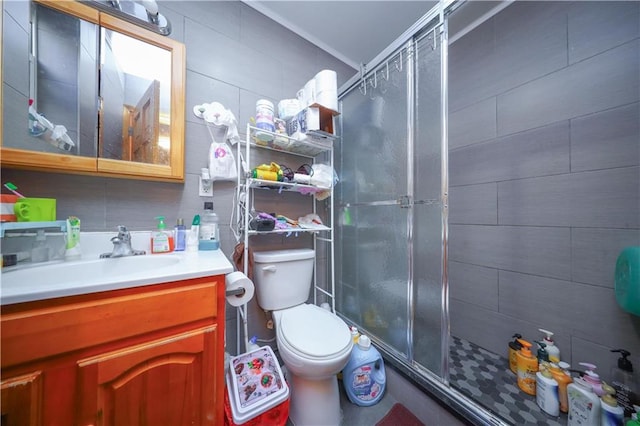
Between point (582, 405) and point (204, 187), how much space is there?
2069mm

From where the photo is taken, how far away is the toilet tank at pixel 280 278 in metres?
1.23

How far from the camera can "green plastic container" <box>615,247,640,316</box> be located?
0.87 m

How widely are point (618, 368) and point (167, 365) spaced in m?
1.94

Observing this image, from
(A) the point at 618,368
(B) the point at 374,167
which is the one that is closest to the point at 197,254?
(B) the point at 374,167

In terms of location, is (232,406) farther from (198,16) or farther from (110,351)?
(198,16)

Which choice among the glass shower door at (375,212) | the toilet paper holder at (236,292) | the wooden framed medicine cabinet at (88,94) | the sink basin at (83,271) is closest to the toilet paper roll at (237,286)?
the toilet paper holder at (236,292)

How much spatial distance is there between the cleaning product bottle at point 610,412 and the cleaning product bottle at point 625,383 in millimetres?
48

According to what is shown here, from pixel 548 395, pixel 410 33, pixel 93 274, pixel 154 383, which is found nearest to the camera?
pixel 154 383

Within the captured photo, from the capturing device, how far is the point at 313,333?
101 centimetres

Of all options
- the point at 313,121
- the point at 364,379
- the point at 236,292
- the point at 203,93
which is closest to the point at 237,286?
the point at 236,292

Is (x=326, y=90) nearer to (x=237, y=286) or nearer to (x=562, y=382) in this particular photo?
(x=237, y=286)

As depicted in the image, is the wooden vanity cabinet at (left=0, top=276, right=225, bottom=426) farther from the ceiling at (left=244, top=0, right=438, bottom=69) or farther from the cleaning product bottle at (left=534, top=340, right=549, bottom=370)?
the ceiling at (left=244, top=0, right=438, bottom=69)

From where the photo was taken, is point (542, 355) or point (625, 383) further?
point (542, 355)

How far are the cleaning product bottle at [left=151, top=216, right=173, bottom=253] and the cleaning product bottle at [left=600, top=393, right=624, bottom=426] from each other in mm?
2008
